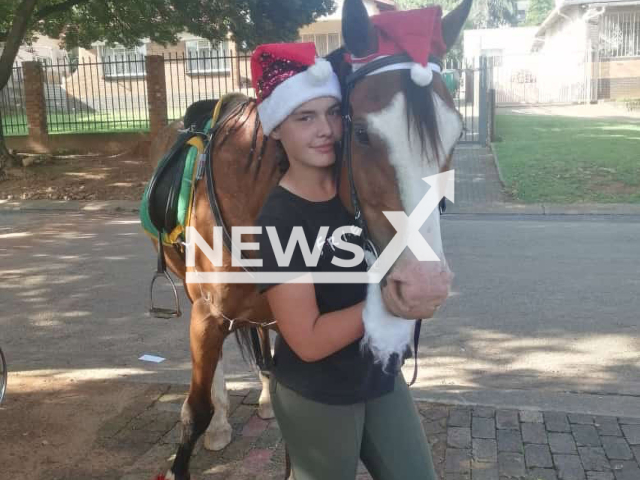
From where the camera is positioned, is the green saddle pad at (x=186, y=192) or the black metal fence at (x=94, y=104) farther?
the black metal fence at (x=94, y=104)

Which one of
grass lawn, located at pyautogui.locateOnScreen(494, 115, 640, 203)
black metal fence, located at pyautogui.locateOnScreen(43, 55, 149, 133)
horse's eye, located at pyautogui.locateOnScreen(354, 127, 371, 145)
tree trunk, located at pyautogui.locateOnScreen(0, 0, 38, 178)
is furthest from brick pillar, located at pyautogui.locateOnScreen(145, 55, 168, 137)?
horse's eye, located at pyautogui.locateOnScreen(354, 127, 371, 145)

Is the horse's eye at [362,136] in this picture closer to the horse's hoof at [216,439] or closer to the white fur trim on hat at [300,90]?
the white fur trim on hat at [300,90]

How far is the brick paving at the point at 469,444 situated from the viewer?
345 cm

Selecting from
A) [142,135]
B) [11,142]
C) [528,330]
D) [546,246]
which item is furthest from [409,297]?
[11,142]

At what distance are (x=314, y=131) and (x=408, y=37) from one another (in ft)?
1.23

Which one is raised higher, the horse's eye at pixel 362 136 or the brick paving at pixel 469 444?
the horse's eye at pixel 362 136

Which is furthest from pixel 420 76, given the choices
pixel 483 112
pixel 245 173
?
pixel 483 112

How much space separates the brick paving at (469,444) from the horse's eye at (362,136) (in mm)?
2132

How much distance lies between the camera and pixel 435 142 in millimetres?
1844

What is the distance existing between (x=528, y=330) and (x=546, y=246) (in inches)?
120

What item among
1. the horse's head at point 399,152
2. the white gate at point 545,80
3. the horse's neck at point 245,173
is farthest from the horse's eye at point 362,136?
the white gate at point 545,80

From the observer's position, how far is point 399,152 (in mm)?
1819

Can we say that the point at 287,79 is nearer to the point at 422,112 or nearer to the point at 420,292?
the point at 422,112

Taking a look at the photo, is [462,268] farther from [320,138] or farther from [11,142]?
[11,142]
